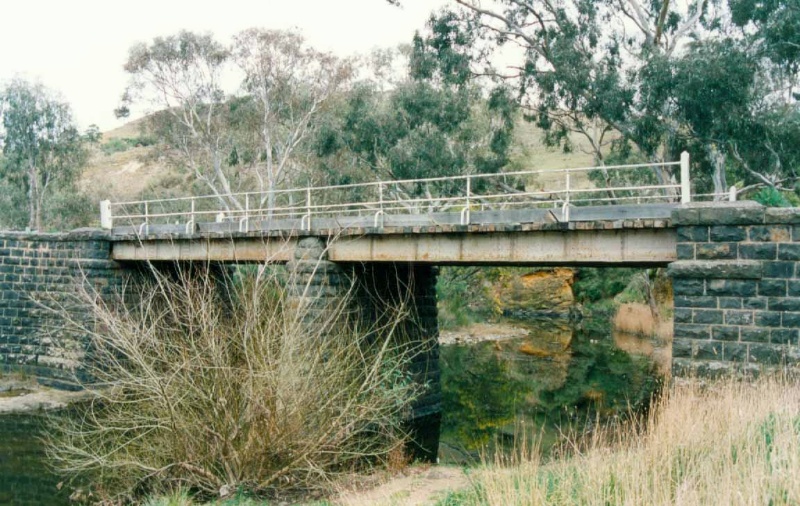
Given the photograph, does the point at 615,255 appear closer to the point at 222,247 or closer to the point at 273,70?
the point at 222,247

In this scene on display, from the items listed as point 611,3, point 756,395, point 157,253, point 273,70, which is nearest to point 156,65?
point 273,70

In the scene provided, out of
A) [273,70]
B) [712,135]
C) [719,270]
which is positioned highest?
[273,70]

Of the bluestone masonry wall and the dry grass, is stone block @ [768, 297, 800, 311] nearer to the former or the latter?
the dry grass

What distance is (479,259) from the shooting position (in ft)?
55.1

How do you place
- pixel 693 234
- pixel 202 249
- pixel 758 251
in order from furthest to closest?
pixel 202 249
pixel 693 234
pixel 758 251

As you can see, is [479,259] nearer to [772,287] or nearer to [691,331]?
[691,331]

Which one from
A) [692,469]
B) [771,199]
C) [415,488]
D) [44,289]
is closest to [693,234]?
[415,488]

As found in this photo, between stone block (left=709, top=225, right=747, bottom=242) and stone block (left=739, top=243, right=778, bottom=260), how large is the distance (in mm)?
147

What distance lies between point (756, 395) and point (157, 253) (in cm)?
1722

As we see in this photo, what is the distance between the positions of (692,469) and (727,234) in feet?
20.4

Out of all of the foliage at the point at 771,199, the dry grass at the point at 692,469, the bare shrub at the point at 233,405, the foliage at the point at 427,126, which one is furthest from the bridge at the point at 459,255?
the foliage at the point at 427,126

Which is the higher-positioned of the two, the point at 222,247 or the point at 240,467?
the point at 222,247

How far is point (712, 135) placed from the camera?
84.6ft

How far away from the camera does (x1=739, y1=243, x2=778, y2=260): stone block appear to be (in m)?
12.6
